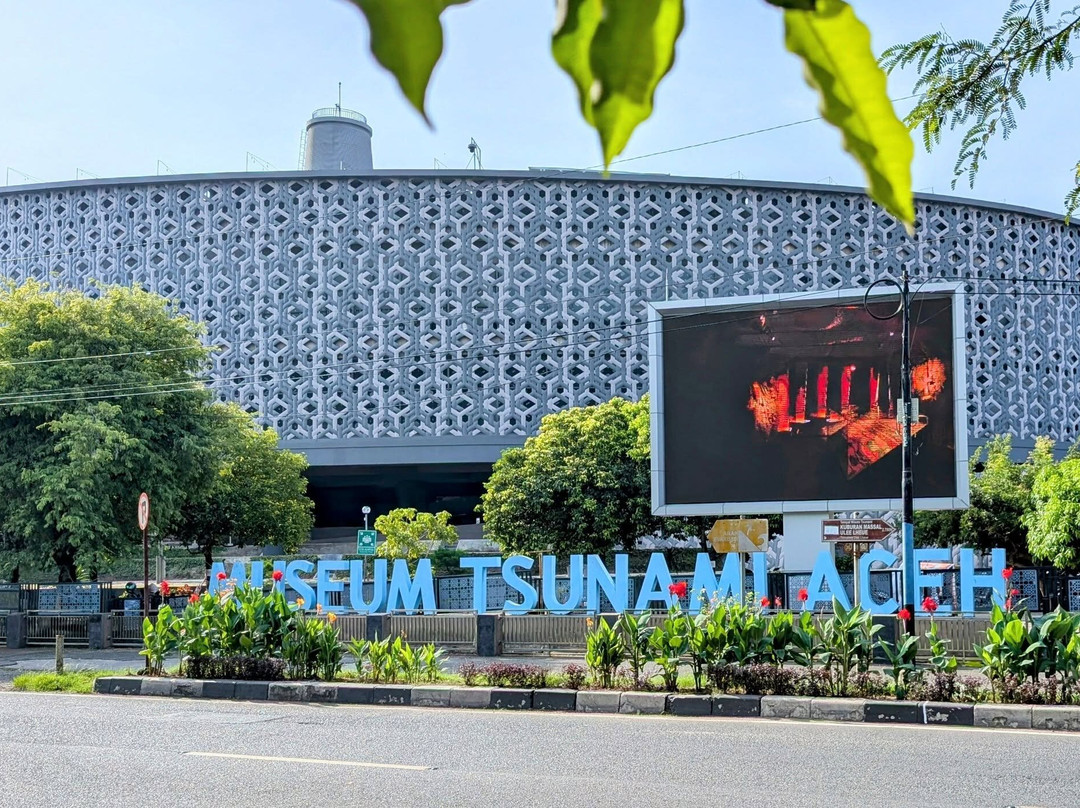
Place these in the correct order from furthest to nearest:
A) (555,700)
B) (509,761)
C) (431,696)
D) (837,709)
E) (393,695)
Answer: (393,695), (431,696), (555,700), (837,709), (509,761)

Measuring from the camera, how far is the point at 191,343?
29672mm

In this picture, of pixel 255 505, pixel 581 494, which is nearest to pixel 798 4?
pixel 581 494

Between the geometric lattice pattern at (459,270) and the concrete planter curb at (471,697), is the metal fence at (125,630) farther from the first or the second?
the geometric lattice pattern at (459,270)

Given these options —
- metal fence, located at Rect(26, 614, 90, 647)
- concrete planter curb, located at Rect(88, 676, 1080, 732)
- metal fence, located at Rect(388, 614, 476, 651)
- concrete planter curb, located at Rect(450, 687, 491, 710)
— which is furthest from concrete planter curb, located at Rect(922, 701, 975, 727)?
metal fence, located at Rect(26, 614, 90, 647)

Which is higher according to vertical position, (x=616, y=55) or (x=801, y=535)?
(x=616, y=55)

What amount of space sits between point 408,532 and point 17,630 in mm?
A: 14717

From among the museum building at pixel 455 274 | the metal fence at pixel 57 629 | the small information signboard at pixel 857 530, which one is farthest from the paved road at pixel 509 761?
the museum building at pixel 455 274

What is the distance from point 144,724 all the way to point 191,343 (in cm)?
1846

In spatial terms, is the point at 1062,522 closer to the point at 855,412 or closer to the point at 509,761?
the point at 855,412

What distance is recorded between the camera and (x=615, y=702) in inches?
529

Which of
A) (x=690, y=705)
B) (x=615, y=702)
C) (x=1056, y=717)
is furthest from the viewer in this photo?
(x=615, y=702)

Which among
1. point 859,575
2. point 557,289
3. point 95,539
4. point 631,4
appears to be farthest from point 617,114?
point 557,289

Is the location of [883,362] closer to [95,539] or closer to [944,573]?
[944,573]

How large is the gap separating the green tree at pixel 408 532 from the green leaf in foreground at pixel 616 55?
37865 millimetres
